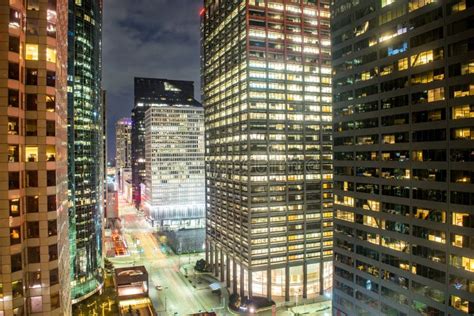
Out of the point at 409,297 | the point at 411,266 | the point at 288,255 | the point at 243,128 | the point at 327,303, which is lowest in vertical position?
the point at 327,303

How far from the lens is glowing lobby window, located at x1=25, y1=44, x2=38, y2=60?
44.4 meters

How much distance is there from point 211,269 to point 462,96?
115889 mm

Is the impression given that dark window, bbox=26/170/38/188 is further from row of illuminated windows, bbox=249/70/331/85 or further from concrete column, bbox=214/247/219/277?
concrete column, bbox=214/247/219/277

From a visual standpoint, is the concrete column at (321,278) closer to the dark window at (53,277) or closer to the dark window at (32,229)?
the dark window at (53,277)

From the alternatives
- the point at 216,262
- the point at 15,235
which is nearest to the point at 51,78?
the point at 15,235

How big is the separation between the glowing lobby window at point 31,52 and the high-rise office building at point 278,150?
82.9 metres

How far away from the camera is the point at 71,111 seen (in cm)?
10825

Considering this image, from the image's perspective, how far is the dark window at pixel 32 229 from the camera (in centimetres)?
4469

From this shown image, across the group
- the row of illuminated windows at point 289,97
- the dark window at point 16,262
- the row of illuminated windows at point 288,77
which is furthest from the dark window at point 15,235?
the row of illuminated windows at point 288,77

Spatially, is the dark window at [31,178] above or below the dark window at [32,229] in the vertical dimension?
above

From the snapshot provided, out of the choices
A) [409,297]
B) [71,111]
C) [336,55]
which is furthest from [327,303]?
[71,111]

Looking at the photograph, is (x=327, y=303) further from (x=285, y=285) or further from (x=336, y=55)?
(x=336, y=55)

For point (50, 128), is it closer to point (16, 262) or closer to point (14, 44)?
point (14, 44)

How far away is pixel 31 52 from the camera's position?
4459 cm
